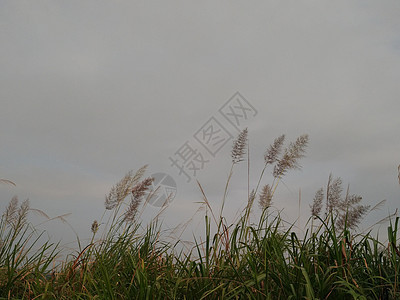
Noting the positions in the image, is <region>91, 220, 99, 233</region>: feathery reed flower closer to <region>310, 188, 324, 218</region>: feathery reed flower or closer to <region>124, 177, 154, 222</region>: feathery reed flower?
<region>124, 177, 154, 222</region>: feathery reed flower

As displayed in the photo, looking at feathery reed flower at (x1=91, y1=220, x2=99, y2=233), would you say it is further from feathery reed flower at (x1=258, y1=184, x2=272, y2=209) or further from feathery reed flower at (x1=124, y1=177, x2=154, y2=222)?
feathery reed flower at (x1=258, y1=184, x2=272, y2=209)

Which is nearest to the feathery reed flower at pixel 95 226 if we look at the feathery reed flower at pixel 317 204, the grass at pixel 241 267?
the grass at pixel 241 267

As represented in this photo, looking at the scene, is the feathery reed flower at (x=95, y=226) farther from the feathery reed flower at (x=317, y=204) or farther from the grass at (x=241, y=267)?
the feathery reed flower at (x=317, y=204)

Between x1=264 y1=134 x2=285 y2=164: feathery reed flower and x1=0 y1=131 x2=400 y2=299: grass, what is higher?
x1=264 y1=134 x2=285 y2=164: feathery reed flower

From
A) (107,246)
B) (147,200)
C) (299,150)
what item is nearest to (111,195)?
(147,200)

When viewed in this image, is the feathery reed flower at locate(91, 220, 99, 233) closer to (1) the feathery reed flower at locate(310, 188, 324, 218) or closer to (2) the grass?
(2) the grass

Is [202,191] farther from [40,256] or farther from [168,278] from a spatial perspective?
[40,256]

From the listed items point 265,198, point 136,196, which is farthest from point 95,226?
point 265,198

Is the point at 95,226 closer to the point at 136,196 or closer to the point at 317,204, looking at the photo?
the point at 136,196

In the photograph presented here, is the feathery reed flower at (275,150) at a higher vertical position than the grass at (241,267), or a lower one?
higher

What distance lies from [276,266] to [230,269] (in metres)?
0.40

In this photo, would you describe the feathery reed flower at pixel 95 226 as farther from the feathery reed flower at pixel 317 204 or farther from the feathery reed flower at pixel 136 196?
the feathery reed flower at pixel 317 204

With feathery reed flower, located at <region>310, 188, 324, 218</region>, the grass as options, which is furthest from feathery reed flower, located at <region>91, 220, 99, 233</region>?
feathery reed flower, located at <region>310, 188, 324, 218</region>

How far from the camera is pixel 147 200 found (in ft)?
15.1
